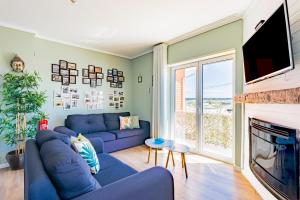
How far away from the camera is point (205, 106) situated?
327 cm

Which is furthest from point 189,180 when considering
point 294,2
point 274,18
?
point 294,2

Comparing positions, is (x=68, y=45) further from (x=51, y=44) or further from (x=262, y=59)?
(x=262, y=59)

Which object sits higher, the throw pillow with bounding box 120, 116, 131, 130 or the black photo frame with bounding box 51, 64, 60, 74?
the black photo frame with bounding box 51, 64, 60, 74

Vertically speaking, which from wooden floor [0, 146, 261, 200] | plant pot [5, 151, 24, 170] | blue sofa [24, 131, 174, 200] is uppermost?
blue sofa [24, 131, 174, 200]

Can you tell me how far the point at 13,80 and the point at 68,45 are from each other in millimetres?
1454

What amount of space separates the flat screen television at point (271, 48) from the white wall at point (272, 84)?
12 centimetres

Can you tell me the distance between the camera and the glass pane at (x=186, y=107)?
345 centimetres

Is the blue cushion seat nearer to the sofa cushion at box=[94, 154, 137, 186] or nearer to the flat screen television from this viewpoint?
the sofa cushion at box=[94, 154, 137, 186]

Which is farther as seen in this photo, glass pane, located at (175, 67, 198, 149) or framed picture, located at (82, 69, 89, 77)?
framed picture, located at (82, 69, 89, 77)

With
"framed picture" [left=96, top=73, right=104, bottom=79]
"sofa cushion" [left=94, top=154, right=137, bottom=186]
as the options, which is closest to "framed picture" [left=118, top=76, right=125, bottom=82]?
"framed picture" [left=96, top=73, right=104, bottom=79]

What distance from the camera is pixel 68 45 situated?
12.0ft

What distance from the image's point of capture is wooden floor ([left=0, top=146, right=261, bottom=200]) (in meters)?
1.93

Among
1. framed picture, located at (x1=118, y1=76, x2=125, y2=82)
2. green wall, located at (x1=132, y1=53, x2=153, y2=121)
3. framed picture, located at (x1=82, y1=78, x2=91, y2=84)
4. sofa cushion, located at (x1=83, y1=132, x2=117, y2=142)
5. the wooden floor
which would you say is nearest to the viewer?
the wooden floor

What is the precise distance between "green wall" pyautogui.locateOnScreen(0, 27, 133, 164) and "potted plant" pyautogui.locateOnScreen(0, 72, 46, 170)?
0.27 meters
